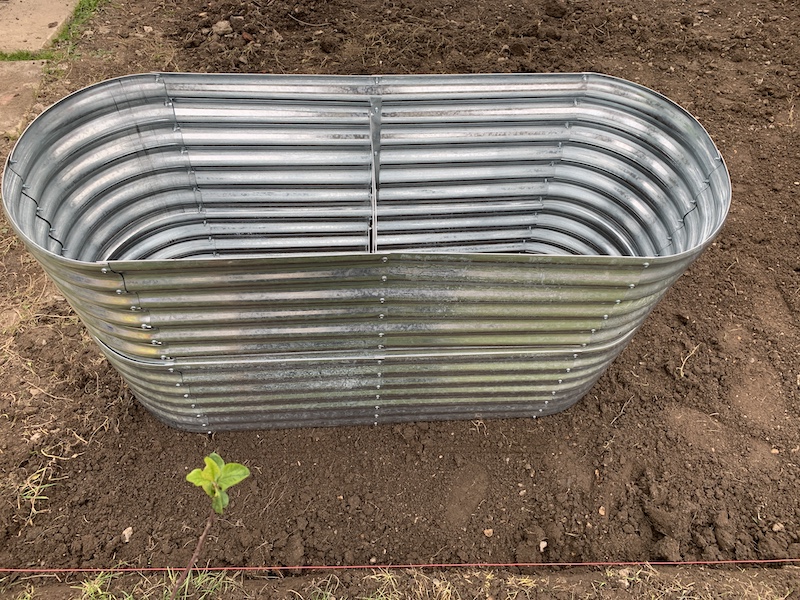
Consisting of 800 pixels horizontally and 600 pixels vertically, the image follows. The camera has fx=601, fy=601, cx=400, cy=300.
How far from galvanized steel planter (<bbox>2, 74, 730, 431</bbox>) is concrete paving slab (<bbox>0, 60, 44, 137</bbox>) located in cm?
232

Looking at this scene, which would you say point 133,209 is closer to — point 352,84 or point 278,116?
point 278,116

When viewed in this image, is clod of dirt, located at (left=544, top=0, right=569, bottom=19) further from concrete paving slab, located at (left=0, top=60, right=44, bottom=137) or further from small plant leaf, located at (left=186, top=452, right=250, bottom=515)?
small plant leaf, located at (left=186, top=452, right=250, bottom=515)

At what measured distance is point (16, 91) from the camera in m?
5.17

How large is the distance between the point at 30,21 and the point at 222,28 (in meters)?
1.95

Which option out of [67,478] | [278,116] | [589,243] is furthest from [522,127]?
[67,478]

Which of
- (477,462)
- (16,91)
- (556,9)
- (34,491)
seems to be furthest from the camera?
(556,9)

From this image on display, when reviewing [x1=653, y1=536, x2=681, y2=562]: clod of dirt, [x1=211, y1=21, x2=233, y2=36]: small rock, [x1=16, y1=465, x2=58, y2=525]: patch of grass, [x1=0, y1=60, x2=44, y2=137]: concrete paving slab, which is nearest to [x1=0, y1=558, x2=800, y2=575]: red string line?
[x1=653, y1=536, x2=681, y2=562]: clod of dirt

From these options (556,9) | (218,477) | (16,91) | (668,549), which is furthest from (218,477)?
(556,9)

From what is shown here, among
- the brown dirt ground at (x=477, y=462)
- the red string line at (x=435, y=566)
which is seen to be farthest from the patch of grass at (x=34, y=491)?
the red string line at (x=435, y=566)

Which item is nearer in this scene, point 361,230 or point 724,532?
point 724,532

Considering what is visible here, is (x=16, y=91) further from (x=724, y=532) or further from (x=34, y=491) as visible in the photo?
(x=724, y=532)

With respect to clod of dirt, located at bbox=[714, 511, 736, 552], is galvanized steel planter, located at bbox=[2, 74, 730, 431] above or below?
above

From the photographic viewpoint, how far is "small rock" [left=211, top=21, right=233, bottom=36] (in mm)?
5590

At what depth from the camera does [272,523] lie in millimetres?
3088
